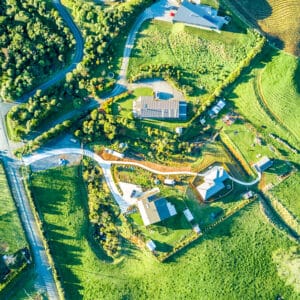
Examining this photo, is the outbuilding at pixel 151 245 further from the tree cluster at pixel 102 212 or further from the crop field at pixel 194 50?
the crop field at pixel 194 50

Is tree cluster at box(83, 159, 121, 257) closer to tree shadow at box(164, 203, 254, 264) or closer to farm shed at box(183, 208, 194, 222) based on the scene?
tree shadow at box(164, 203, 254, 264)

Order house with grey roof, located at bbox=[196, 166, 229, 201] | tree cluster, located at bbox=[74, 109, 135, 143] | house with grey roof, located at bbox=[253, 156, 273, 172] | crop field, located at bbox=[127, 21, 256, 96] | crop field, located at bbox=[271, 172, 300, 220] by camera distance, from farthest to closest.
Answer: crop field, located at bbox=[127, 21, 256, 96] < crop field, located at bbox=[271, 172, 300, 220] < house with grey roof, located at bbox=[253, 156, 273, 172] < tree cluster, located at bbox=[74, 109, 135, 143] < house with grey roof, located at bbox=[196, 166, 229, 201]

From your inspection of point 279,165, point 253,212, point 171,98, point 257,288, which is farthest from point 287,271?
point 171,98

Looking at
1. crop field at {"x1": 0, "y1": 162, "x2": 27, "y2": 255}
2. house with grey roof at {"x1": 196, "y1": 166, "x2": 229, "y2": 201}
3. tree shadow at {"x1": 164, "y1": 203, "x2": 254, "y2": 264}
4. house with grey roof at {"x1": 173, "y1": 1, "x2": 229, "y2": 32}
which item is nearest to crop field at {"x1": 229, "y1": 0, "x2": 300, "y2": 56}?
house with grey roof at {"x1": 173, "y1": 1, "x2": 229, "y2": 32}

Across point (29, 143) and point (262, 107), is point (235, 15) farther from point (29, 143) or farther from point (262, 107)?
point (29, 143)

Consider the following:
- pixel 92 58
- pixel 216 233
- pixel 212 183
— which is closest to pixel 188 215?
pixel 216 233

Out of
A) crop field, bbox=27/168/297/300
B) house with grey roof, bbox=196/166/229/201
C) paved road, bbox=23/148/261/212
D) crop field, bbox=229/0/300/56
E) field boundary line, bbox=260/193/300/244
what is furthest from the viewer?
crop field, bbox=229/0/300/56

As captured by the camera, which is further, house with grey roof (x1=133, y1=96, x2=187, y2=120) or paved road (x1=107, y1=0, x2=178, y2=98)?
paved road (x1=107, y1=0, x2=178, y2=98)
